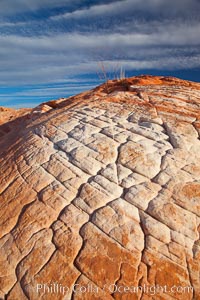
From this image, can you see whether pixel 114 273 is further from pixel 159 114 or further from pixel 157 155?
pixel 159 114

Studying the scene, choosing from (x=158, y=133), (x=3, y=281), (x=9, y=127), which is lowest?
(x=9, y=127)

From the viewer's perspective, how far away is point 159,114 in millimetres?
7367

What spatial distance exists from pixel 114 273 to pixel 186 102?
16.5 ft

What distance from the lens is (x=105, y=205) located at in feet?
17.3

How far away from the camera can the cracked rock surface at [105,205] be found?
14.9 feet

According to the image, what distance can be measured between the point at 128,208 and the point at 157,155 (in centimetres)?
144

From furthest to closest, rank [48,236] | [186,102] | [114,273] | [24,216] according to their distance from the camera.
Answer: [186,102] < [24,216] < [48,236] < [114,273]

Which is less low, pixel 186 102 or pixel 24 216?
pixel 186 102

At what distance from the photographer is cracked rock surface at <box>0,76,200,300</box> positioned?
453 cm

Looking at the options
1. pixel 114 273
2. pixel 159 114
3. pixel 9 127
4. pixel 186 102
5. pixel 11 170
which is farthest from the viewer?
pixel 9 127

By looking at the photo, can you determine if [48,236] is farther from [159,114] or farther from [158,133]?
[159,114]

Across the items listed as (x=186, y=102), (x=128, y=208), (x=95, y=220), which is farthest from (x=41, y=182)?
(x=186, y=102)

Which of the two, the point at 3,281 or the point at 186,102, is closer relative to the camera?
the point at 3,281

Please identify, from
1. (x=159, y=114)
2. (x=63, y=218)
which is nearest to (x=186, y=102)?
(x=159, y=114)
